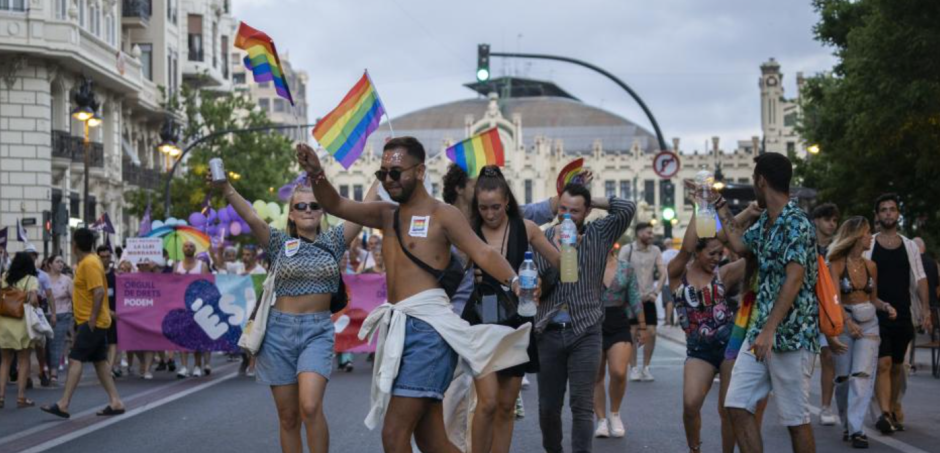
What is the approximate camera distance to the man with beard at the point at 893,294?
1199 cm

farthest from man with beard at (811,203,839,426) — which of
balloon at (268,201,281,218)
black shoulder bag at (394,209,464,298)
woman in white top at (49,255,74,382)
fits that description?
balloon at (268,201,281,218)

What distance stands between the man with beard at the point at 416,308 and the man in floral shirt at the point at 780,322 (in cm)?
133

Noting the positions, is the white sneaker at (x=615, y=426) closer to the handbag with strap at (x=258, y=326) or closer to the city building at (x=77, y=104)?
the handbag with strap at (x=258, y=326)

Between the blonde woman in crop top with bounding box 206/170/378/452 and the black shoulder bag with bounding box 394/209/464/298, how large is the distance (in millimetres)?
1114

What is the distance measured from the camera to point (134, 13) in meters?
52.8

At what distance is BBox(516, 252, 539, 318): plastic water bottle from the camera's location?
7164mm

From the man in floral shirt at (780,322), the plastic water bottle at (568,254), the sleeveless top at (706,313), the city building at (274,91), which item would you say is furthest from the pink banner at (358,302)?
the city building at (274,91)

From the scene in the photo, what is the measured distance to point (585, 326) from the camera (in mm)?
9164

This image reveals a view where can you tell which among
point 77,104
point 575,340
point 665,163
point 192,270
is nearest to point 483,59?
point 665,163

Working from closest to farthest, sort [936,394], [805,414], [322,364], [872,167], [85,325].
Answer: [805,414] < [322,364] < [85,325] < [936,394] < [872,167]

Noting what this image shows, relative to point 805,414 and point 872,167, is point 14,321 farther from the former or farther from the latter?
point 872,167

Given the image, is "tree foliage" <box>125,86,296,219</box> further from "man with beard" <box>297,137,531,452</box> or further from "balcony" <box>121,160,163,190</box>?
"man with beard" <box>297,137,531,452</box>

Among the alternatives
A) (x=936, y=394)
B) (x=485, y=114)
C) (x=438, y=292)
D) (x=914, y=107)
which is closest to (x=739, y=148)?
(x=485, y=114)

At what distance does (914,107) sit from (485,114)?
117019mm
